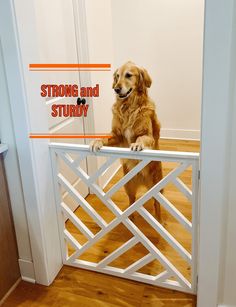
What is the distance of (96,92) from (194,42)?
5.77 feet

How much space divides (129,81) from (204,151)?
2.75 ft

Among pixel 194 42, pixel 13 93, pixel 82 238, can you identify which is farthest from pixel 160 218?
pixel 194 42

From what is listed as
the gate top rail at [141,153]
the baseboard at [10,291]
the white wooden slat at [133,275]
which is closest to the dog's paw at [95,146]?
the gate top rail at [141,153]

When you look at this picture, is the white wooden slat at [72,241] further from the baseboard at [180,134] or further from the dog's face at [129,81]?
the baseboard at [180,134]

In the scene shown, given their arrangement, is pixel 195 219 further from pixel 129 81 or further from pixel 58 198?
pixel 129 81

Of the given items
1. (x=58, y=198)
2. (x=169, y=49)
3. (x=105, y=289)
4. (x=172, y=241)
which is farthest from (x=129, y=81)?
(x=169, y=49)

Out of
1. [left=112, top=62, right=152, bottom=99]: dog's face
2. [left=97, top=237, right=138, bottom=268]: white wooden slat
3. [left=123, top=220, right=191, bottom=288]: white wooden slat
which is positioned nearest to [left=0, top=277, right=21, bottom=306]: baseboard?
Answer: [left=97, top=237, right=138, bottom=268]: white wooden slat

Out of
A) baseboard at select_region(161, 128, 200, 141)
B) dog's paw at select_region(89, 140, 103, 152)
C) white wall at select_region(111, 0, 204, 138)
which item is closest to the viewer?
dog's paw at select_region(89, 140, 103, 152)

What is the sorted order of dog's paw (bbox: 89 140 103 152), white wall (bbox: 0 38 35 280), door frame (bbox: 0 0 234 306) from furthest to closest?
dog's paw (bbox: 89 140 103 152), white wall (bbox: 0 38 35 280), door frame (bbox: 0 0 234 306)

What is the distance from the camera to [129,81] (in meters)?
1.91

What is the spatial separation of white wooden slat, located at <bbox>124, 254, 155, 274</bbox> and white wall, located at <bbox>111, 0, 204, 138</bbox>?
2635 millimetres

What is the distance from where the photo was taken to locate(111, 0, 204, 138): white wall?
3.66 m

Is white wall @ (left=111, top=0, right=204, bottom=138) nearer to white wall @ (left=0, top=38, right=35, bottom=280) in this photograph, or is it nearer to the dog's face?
the dog's face

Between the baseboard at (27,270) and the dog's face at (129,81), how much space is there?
3.82 ft
